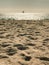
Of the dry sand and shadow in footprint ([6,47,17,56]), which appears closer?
the dry sand

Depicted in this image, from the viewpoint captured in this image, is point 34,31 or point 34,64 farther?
point 34,31

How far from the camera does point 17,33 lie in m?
6.57

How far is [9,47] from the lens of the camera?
5000mm

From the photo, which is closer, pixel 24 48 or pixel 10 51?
pixel 10 51

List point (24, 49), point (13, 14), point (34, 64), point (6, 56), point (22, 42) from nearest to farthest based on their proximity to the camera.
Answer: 1. point (34, 64)
2. point (6, 56)
3. point (24, 49)
4. point (22, 42)
5. point (13, 14)

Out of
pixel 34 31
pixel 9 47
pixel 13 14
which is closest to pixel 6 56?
pixel 9 47

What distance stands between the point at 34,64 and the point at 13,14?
7616 mm

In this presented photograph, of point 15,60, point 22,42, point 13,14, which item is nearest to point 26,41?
point 22,42

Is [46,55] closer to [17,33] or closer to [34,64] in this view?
[34,64]

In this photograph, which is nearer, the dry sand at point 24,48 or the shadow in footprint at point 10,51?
the dry sand at point 24,48

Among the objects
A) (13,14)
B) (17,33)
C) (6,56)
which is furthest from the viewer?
(13,14)

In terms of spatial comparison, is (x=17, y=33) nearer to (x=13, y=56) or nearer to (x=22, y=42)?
(x=22, y=42)

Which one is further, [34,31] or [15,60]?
[34,31]

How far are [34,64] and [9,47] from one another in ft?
3.61
